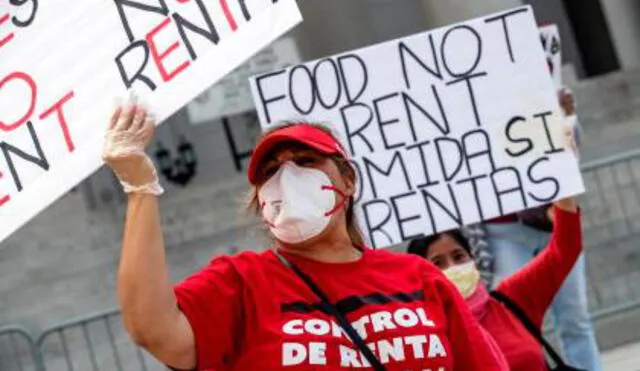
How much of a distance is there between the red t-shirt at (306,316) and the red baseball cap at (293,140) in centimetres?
19

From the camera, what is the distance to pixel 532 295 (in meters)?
4.46

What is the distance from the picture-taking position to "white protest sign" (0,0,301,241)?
3080 mm

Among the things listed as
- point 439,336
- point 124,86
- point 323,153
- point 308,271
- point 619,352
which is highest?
point 124,86

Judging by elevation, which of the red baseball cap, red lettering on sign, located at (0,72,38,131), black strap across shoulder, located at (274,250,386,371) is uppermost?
red lettering on sign, located at (0,72,38,131)

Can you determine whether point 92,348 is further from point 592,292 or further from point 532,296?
point 532,296

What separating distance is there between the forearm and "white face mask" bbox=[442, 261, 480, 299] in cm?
223

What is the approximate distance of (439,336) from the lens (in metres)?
2.90

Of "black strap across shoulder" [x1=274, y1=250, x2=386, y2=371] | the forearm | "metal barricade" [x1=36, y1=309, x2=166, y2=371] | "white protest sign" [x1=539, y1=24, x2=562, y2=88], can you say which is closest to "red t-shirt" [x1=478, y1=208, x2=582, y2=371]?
"black strap across shoulder" [x1=274, y1=250, x2=386, y2=371]

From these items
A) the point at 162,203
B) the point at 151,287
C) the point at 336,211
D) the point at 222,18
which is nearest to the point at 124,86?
the point at 222,18

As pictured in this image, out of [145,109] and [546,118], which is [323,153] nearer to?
[145,109]

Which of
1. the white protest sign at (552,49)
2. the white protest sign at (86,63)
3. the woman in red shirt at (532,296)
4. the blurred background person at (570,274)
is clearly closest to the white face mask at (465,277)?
the woman in red shirt at (532,296)

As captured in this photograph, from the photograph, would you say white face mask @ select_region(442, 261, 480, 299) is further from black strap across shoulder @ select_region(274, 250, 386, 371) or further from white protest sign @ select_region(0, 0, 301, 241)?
black strap across shoulder @ select_region(274, 250, 386, 371)

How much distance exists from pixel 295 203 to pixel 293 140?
0.41 ft

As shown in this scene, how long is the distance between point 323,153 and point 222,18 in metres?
0.42
